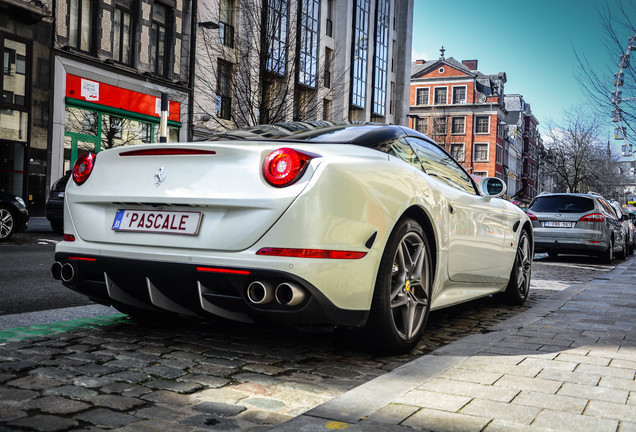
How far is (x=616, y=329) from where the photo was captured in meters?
4.78

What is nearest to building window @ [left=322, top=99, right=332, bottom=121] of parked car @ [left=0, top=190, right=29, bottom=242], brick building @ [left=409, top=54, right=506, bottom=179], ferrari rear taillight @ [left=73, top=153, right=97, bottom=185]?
parked car @ [left=0, top=190, right=29, bottom=242]

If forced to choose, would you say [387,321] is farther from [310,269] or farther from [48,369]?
[48,369]

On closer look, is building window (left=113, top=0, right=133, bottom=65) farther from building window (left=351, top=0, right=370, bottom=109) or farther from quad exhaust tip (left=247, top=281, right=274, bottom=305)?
quad exhaust tip (left=247, top=281, right=274, bottom=305)

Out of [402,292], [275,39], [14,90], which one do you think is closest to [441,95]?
[275,39]

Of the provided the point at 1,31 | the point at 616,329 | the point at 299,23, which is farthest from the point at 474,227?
the point at 1,31

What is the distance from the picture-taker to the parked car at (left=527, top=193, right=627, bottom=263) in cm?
1360

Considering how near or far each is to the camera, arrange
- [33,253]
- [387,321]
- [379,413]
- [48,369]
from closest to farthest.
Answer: [379,413] < [48,369] < [387,321] < [33,253]

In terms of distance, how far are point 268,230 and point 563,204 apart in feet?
40.5

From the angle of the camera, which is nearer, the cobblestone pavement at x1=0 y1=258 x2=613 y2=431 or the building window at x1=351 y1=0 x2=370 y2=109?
the cobblestone pavement at x1=0 y1=258 x2=613 y2=431

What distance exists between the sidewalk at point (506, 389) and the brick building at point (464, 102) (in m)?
68.3

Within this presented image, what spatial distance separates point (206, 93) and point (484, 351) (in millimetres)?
22662

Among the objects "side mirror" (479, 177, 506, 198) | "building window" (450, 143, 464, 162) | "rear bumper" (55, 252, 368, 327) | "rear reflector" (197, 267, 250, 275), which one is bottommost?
"rear bumper" (55, 252, 368, 327)

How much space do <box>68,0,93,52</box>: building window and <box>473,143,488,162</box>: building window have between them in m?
60.7

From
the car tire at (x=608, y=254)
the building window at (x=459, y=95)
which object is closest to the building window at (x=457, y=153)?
the building window at (x=459, y=95)
